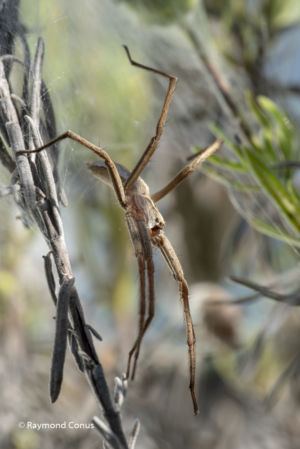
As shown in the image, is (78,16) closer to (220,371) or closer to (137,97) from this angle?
(137,97)

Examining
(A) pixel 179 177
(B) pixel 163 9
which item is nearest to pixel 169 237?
(B) pixel 163 9

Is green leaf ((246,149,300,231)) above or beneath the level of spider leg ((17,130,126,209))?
beneath

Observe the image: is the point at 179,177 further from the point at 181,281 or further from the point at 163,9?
the point at 163,9

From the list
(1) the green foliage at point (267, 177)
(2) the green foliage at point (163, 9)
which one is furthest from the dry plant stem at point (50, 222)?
Result: (2) the green foliage at point (163, 9)

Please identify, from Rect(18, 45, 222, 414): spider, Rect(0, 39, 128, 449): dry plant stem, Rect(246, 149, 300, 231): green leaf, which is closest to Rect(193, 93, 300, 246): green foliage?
Rect(246, 149, 300, 231): green leaf

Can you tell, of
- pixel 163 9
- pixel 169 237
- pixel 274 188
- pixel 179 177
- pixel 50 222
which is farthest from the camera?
pixel 169 237

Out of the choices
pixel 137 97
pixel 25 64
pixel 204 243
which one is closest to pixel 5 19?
pixel 25 64

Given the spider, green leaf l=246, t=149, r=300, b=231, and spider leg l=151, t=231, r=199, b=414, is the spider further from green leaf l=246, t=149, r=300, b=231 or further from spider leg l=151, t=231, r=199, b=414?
green leaf l=246, t=149, r=300, b=231
